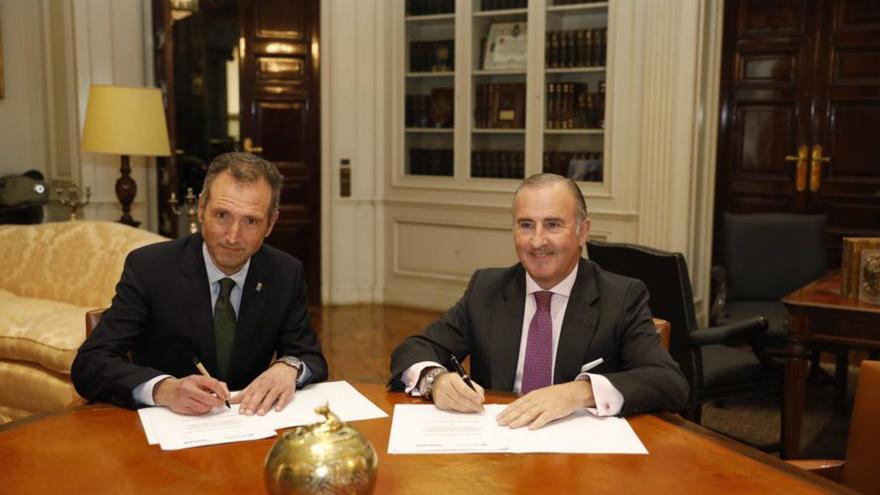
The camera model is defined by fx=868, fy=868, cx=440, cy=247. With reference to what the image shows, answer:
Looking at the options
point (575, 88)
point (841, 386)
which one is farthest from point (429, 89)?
point (841, 386)

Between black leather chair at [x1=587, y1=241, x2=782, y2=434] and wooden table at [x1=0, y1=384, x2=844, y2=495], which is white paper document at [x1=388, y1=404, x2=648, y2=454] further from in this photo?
black leather chair at [x1=587, y1=241, x2=782, y2=434]

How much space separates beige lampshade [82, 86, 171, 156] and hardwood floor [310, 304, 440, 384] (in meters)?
1.62

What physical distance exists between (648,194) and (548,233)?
3.73 meters

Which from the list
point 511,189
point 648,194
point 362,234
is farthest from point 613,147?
point 362,234

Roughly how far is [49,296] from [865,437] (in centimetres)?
375

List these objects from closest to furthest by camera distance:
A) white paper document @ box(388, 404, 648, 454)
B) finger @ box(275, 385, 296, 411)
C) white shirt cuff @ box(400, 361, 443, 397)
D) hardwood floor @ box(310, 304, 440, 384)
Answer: white paper document @ box(388, 404, 648, 454) → finger @ box(275, 385, 296, 411) → white shirt cuff @ box(400, 361, 443, 397) → hardwood floor @ box(310, 304, 440, 384)

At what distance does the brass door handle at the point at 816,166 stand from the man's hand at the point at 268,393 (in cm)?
490

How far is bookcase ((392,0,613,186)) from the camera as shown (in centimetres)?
591

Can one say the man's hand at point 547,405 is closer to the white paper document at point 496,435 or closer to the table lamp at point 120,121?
the white paper document at point 496,435

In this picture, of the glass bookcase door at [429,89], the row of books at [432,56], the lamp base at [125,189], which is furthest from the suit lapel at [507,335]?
the row of books at [432,56]

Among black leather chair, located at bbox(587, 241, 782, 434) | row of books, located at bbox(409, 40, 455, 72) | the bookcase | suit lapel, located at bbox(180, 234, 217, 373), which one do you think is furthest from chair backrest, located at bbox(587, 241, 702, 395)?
row of books, located at bbox(409, 40, 455, 72)

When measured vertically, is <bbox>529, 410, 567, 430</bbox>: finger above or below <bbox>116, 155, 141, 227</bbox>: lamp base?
below

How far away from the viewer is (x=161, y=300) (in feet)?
6.88

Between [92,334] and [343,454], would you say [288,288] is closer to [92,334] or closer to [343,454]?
[92,334]
